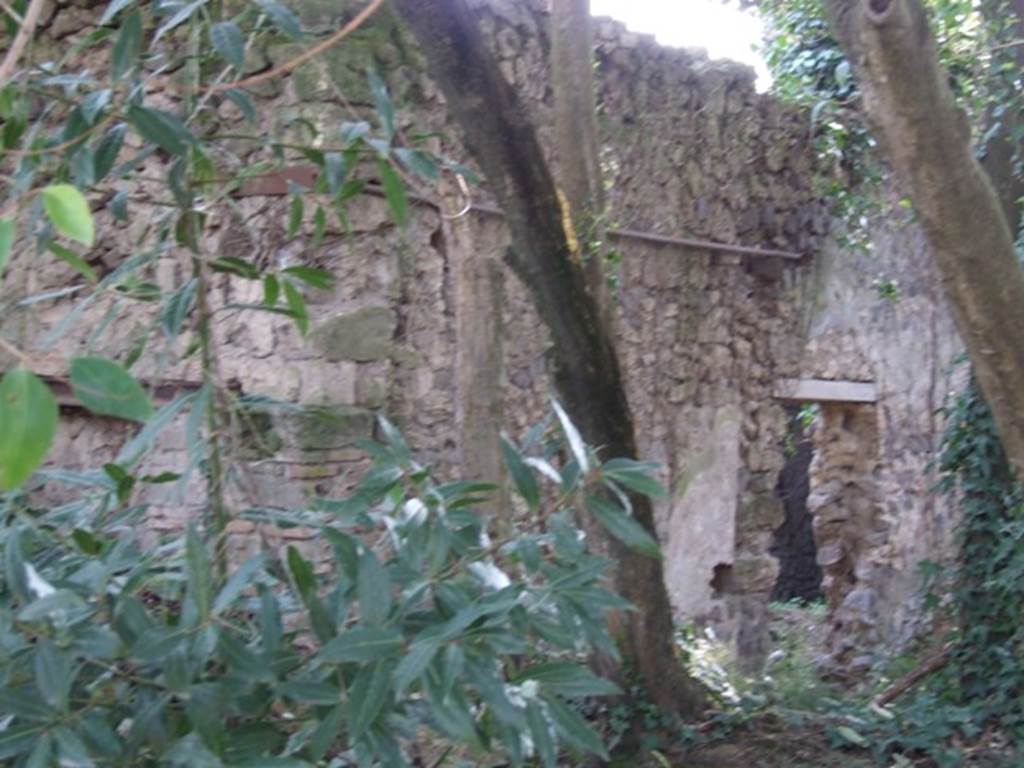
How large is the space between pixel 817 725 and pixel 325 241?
7.91 ft

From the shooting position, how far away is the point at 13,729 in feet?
5.16

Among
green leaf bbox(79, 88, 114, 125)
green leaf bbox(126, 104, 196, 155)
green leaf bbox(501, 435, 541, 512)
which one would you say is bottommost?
green leaf bbox(501, 435, 541, 512)

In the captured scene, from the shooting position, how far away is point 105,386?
110 cm

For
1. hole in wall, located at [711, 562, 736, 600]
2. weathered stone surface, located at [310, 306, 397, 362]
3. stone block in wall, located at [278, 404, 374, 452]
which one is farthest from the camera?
hole in wall, located at [711, 562, 736, 600]

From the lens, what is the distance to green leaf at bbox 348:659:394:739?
1606mm

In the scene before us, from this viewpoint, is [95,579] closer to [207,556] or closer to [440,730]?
[207,556]

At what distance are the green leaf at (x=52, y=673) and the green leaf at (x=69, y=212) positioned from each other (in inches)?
25.7

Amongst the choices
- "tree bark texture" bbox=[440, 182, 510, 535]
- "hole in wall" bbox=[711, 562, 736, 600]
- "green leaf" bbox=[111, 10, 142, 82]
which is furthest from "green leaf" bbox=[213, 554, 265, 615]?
"hole in wall" bbox=[711, 562, 736, 600]

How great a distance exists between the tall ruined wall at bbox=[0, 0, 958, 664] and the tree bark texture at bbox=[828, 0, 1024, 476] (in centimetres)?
127

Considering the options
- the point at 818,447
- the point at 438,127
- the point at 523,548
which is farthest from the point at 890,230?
the point at 523,548

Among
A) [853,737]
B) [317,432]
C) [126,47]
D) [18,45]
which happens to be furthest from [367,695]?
[853,737]

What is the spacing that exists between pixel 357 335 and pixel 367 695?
316cm

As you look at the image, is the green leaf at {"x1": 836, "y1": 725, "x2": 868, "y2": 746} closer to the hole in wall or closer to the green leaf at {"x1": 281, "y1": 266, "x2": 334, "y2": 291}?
the hole in wall

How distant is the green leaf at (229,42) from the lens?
2.01 meters
